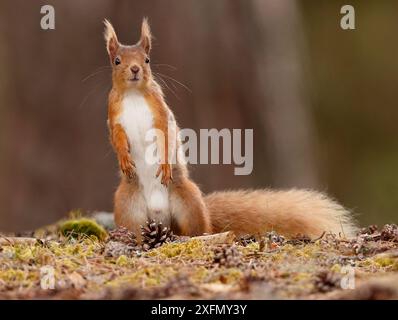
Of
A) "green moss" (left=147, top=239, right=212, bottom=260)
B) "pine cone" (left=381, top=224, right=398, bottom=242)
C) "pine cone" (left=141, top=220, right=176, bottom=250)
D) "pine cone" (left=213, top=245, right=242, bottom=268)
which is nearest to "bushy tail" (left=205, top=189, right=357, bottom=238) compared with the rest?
"pine cone" (left=381, top=224, right=398, bottom=242)

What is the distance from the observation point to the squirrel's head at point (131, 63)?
4.59 m

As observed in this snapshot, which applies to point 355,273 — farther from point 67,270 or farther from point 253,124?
point 253,124

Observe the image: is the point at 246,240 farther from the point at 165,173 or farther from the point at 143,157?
the point at 143,157

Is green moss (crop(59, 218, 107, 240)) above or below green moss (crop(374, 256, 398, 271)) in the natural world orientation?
below

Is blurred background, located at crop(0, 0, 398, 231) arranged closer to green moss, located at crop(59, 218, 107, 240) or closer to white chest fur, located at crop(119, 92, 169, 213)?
green moss, located at crop(59, 218, 107, 240)

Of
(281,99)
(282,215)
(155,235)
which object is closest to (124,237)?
(155,235)

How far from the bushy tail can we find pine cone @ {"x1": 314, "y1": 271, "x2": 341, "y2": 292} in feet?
5.69

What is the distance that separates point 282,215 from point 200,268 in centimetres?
161

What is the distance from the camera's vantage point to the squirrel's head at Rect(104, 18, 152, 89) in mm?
4586

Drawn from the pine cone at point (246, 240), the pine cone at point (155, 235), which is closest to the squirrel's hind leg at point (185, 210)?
the pine cone at point (246, 240)

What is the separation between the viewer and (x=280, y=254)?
3.82 meters

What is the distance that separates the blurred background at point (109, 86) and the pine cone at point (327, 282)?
4.02 meters

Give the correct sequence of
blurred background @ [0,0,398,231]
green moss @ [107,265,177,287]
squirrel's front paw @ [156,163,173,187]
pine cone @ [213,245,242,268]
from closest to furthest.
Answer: green moss @ [107,265,177,287] < pine cone @ [213,245,242,268] < squirrel's front paw @ [156,163,173,187] < blurred background @ [0,0,398,231]
